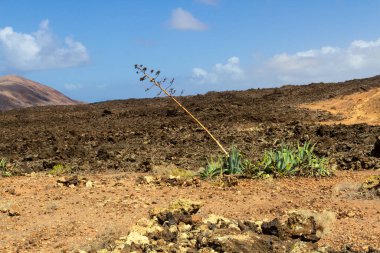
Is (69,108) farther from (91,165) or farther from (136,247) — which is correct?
(136,247)

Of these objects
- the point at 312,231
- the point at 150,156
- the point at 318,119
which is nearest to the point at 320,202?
the point at 312,231

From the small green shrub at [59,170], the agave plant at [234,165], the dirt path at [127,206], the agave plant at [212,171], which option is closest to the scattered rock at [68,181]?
the dirt path at [127,206]

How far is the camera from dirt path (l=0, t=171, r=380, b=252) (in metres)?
6.13

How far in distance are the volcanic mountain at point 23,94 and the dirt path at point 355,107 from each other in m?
23.6

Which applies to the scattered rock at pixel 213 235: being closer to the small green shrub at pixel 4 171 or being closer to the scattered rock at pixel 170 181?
the scattered rock at pixel 170 181

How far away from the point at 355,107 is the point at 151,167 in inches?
514

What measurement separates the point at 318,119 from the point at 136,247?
51.4ft

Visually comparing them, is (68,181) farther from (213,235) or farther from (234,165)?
(213,235)

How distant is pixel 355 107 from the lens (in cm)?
2156

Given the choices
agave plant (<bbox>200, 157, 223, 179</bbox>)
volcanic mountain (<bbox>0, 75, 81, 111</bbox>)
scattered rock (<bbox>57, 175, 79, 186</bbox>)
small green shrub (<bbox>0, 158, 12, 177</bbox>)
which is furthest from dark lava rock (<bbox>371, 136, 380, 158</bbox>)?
volcanic mountain (<bbox>0, 75, 81, 111</bbox>)

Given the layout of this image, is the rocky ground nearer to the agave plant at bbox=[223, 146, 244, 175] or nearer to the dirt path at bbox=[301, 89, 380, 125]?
the dirt path at bbox=[301, 89, 380, 125]

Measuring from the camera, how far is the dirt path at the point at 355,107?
19.2 metres

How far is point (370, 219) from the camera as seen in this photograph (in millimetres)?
6473

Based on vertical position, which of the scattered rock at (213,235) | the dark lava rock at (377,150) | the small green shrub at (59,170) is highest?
the dark lava rock at (377,150)
